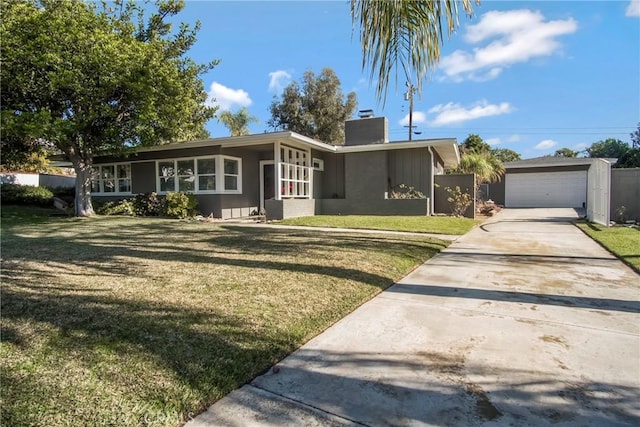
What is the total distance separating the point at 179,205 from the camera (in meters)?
13.9

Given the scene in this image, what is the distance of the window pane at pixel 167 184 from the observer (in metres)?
15.8

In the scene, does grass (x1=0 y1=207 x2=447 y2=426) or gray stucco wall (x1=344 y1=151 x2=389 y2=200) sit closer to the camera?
grass (x1=0 y1=207 x2=447 y2=426)

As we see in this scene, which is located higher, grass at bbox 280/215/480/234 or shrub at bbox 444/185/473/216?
shrub at bbox 444/185/473/216

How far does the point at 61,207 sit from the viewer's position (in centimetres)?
1758

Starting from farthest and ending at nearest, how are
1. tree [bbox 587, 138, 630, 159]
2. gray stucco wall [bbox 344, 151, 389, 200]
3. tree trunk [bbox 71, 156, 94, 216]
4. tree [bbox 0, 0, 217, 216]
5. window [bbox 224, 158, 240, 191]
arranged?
tree [bbox 587, 138, 630, 159], gray stucco wall [bbox 344, 151, 389, 200], window [bbox 224, 158, 240, 191], tree trunk [bbox 71, 156, 94, 216], tree [bbox 0, 0, 217, 216]

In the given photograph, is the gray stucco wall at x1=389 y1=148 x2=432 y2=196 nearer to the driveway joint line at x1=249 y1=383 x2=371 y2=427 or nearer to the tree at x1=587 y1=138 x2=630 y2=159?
the driveway joint line at x1=249 y1=383 x2=371 y2=427

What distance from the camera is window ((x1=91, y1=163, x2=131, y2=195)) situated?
17.3 m

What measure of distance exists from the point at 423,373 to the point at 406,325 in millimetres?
903

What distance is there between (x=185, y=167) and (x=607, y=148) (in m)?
65.5

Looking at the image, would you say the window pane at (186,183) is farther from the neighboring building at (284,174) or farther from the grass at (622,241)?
the grass at (622,241)

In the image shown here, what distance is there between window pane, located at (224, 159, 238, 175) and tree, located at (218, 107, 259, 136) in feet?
58.6

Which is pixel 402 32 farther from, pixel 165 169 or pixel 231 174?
pixel 165 169

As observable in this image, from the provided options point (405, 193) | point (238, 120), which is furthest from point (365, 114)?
point (238, 120)

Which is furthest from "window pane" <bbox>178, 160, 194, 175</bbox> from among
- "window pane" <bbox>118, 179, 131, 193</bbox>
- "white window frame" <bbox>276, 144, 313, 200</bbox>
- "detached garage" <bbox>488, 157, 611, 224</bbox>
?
"detached garage" <bbox>488, 157, 611, 224</bbox>
